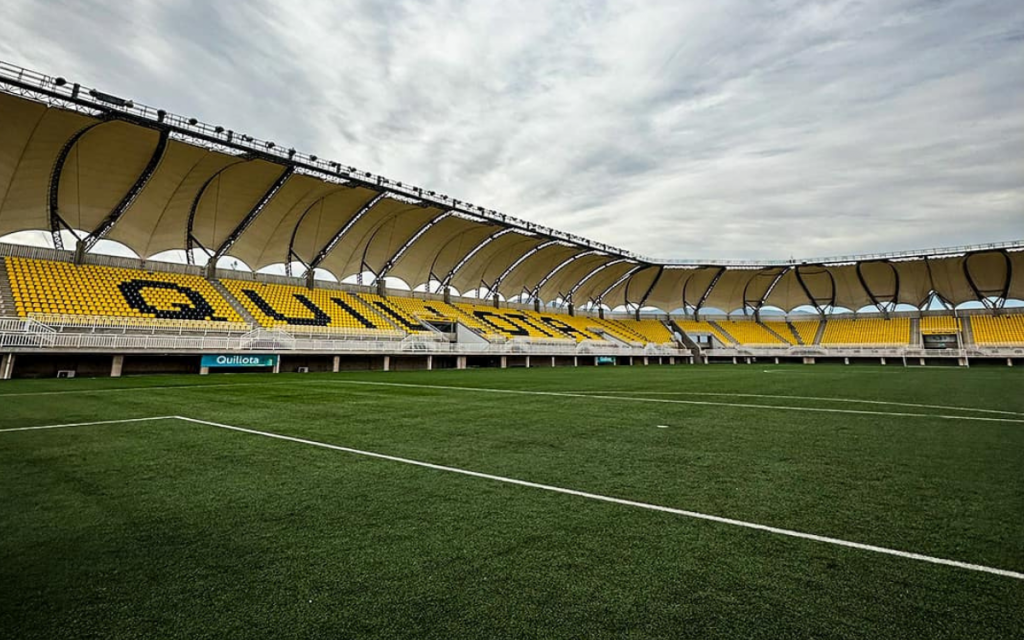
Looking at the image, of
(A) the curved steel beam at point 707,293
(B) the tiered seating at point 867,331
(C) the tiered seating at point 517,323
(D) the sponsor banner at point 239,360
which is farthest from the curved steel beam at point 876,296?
(D) the sponsor banner at point 239,360

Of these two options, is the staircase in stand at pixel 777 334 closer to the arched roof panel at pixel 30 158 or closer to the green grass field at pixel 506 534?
the green grass field at pixel 506 534

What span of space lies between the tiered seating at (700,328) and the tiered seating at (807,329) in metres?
8.33

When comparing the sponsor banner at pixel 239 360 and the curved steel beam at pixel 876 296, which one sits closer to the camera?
the sponsor banner at pixel 239 360

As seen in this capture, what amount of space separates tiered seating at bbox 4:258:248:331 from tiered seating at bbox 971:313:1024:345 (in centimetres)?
5912

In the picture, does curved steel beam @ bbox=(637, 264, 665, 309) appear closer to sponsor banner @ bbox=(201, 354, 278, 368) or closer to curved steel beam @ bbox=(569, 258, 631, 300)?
curved steel beam @ bbox=(569, 258, 631, 300)

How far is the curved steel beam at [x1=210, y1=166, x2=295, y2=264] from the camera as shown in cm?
2503

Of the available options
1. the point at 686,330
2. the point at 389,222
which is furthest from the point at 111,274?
the point at 686,330

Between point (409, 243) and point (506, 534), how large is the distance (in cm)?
3302

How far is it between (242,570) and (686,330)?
57073 mm

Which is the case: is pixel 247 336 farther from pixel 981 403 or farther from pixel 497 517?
pixel 981 403

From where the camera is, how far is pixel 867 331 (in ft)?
→ 160

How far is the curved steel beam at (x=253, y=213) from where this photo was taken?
82.1 ft

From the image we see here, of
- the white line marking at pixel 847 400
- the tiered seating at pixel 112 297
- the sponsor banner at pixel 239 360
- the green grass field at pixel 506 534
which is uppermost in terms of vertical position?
the tiered seating at pixel 112 297

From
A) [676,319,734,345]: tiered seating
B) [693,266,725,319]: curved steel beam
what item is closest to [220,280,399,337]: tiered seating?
[676,319,734,345]: tiered seating
